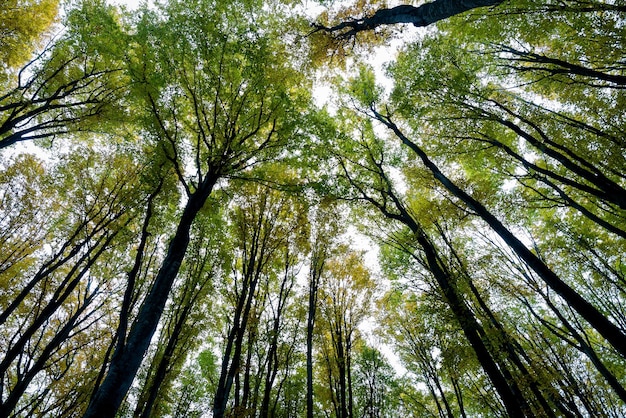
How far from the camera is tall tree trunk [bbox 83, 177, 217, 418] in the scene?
143 inches

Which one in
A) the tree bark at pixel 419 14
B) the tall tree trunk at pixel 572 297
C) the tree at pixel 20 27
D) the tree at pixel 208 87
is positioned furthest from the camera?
the tree at pixel 20 27

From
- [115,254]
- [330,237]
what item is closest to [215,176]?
[330,237]

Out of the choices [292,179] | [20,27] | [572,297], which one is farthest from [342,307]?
[20,27]

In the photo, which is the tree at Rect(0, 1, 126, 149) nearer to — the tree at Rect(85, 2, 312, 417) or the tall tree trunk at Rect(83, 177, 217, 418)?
the tree at Rect(85, 2, 312, 417)

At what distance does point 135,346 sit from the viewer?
4160 mm

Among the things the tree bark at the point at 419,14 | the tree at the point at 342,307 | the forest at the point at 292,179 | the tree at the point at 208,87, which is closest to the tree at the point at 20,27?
the forest at the point at 292,179

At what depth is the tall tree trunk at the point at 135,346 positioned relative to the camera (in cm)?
364

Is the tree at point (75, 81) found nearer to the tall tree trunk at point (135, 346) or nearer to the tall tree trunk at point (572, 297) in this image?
the tall tree trunk at point (135, 346)

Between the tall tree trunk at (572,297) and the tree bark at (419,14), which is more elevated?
the tree bark at (419,14)

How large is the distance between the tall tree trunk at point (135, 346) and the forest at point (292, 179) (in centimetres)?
3

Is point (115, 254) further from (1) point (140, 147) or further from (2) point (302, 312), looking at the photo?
(2) point (302, 312)

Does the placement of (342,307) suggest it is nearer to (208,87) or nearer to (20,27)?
(208,87)

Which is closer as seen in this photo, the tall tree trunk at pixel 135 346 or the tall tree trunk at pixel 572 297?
the tall tree trunk at pixel 135 346

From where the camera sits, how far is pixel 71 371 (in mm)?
11758
